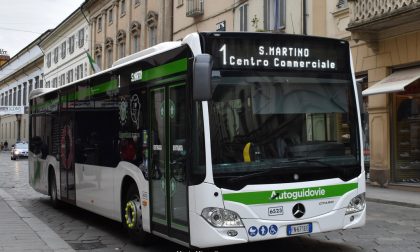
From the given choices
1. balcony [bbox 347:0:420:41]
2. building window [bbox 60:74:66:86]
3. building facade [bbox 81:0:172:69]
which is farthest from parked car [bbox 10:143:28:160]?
balcony [bbox 347:0:420:41]

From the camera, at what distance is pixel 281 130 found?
6.38 m

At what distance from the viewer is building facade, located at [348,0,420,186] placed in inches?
628

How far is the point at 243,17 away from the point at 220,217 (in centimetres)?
1937

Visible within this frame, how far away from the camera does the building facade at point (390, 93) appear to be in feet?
52.3

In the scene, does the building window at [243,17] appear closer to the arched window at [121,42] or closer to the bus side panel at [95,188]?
the bus side panel at [95,188]

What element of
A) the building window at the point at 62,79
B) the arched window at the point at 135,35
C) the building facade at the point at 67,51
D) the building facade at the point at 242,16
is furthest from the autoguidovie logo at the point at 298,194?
the building window at the point at 62,79

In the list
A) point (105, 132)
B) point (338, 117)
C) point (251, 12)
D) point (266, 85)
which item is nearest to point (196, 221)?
point (266, 85)

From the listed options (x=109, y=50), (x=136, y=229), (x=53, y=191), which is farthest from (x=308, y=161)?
(x=109, y=50)

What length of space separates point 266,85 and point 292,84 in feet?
1.16

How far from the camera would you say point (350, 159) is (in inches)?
267

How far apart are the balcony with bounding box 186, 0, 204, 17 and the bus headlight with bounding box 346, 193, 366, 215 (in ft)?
75.1

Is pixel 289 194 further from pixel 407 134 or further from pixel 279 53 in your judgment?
pixel 407 134

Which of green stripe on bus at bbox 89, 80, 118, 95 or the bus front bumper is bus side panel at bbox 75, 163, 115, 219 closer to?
green stripe on bus at bbox 89, 80, 118, 95

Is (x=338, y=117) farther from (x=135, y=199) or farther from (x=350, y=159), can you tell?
(x=135, y=199)
